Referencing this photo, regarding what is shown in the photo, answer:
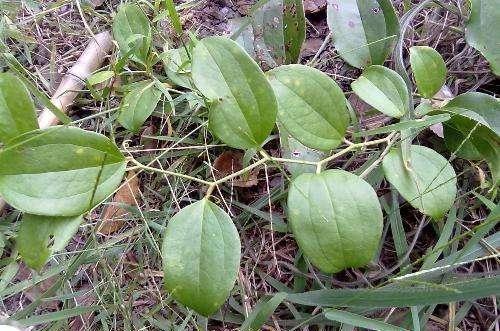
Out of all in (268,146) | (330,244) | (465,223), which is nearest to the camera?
(330,244)

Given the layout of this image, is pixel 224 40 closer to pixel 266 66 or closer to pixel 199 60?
pixel 199 60

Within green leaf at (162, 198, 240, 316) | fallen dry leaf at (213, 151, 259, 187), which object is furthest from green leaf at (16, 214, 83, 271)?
fallen dry leaf at (213, 151, 259, 187)

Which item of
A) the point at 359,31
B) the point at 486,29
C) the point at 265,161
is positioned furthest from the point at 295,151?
the point at 486,29

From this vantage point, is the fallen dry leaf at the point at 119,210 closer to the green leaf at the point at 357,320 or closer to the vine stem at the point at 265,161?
the vine stem at the point at 265,161

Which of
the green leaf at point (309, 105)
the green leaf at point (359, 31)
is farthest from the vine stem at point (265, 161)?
the green leaf at point (359, 31)

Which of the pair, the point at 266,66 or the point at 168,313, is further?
the point at 266,66

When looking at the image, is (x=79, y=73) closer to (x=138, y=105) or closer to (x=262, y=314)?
(x=138, y=105)

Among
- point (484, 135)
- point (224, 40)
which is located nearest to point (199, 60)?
point (224, 40)
